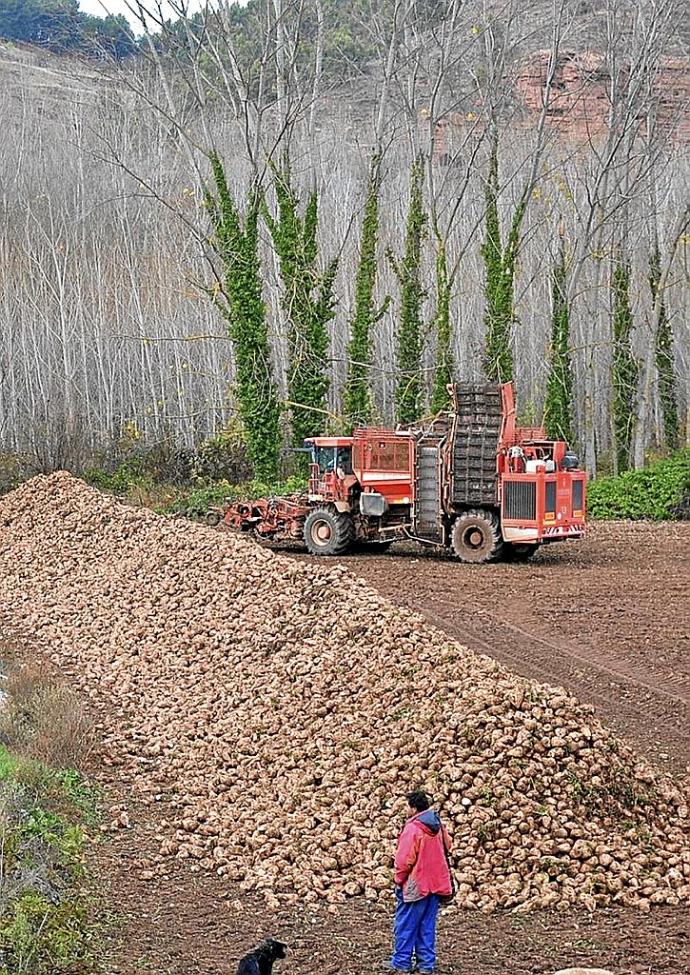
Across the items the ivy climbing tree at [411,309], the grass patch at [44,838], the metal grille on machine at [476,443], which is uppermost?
the ivy climbing tree at [411,309]

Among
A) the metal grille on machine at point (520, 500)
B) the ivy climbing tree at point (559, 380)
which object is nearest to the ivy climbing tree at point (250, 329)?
the ivy climbing tree at point (559, 380)

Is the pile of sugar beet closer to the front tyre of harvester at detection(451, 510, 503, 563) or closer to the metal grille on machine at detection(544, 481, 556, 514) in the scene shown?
the front tyre of harvester at detection(451, 510, 503, 563)

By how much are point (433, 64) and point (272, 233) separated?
8.90 metres

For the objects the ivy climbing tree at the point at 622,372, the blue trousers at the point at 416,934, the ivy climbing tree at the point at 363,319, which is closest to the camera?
the blue trousers at the point at 416,934

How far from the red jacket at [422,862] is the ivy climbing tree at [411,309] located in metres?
26.2

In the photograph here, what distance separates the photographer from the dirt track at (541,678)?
754cm

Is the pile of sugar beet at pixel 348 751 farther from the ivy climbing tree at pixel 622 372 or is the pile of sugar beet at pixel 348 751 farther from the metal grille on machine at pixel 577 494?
the ivy climbing tree at pixel 622 372

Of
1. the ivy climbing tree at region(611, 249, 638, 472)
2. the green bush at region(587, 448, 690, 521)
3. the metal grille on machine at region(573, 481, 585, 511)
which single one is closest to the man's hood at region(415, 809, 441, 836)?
the metal grille on machine at region(573, 481, 585, 511)

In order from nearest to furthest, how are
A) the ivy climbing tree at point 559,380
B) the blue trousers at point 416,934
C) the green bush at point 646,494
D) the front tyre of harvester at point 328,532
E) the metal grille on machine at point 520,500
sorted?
the blue trousers at point 416,934 < the metal grille on machine at point 520,500 < the front tyre of harvester at point 328,532 < the green bush at point 646,494 < the ivy climbing tree at point 559,380

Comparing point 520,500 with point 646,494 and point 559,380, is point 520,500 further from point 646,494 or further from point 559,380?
point 559,380

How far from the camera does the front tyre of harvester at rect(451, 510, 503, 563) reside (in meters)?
21.1

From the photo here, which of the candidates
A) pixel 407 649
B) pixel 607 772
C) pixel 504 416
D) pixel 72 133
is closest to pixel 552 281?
pixel 504 416

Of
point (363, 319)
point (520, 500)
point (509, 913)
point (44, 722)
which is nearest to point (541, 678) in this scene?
point (44, 722)

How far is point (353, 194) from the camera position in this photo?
44.3 meters
